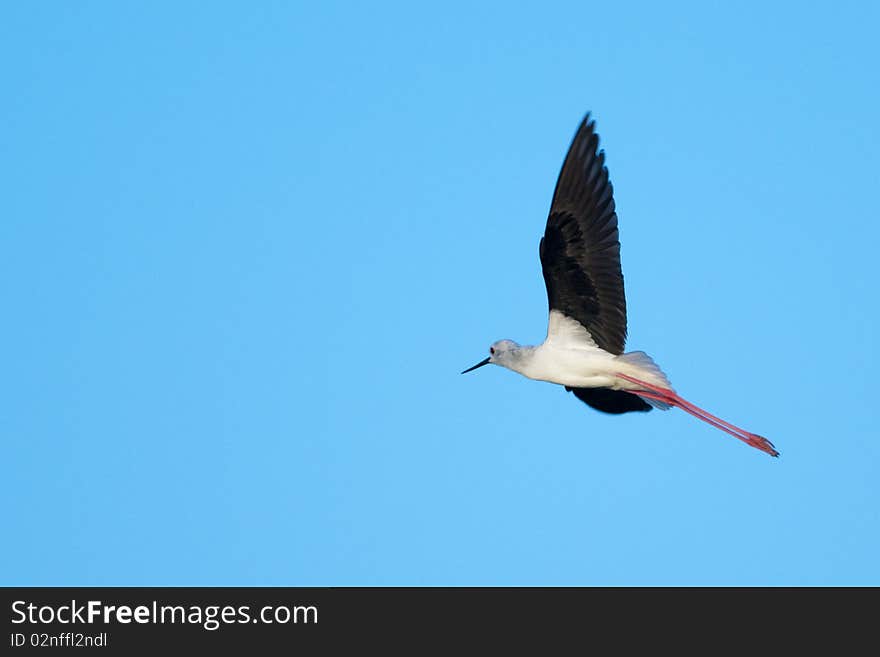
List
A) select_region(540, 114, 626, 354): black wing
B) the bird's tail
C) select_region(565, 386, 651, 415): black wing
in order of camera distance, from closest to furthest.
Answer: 1. select_region(540, 114, 626, 354): black wing
2. the bird's tail
3. select_region(565, 386, 651, 415): black wing

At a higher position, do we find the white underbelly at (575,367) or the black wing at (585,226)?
the black wing at (585,226)

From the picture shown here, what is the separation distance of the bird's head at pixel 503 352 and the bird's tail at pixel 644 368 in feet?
4.48

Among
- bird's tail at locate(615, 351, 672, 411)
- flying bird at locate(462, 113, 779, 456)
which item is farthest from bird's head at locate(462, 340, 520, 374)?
bird's tail at locate(615, 351, 672, 411)

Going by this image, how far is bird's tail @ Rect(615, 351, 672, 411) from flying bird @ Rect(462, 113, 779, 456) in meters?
0.01

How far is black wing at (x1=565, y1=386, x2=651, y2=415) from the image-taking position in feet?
55.8

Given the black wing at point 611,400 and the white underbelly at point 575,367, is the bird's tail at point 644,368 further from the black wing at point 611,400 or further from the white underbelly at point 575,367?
the black wing at point 611,400

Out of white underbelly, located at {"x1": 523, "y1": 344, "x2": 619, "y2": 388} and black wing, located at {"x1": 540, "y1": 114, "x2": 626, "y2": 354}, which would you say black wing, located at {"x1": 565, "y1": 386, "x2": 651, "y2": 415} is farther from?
black wing, located at {"x1": 540, "y1": 114, "x2": 626, "y2": 354}

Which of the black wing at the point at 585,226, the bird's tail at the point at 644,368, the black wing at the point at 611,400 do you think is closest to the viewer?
the black wing at the point at 585,226

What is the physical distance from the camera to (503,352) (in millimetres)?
16891

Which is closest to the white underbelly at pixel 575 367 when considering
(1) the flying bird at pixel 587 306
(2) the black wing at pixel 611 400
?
(1) the flying bird at pixel 587 306

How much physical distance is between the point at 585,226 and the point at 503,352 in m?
2.18

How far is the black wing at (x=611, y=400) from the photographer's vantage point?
17.0 meters
